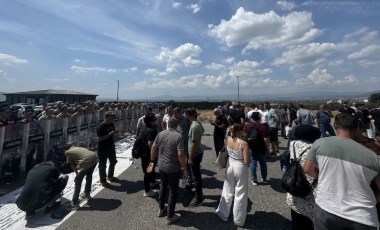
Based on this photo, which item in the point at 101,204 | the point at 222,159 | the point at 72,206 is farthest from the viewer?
the point at 101,204

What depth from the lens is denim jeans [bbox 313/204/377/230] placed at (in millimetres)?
2338

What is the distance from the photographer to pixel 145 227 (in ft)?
15.0

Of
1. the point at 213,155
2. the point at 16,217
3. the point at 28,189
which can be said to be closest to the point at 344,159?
the point at 28,189

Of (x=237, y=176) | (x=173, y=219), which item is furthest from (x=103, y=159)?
(x=237, y=176)

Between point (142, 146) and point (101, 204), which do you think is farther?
point (142, 146)

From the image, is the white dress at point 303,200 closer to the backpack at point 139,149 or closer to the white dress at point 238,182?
the white dress at point 238,182

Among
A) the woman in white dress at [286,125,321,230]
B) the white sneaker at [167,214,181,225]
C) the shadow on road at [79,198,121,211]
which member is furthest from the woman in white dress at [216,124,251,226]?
the shadow on road at [79,198,121,211]

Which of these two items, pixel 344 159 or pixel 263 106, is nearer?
pixel 344 159

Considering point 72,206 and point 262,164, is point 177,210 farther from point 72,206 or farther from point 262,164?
point 262,164

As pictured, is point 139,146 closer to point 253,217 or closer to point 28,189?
point 28,189

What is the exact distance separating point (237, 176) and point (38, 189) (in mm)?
3686

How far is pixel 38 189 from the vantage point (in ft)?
16.1

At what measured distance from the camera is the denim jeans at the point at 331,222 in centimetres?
234

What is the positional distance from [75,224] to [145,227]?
4.19 feet
